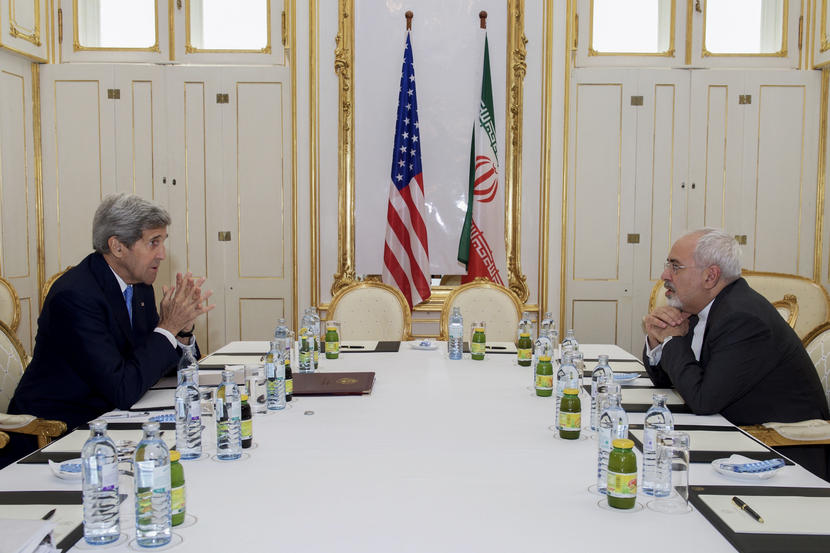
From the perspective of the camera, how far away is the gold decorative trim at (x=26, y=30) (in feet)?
17.2

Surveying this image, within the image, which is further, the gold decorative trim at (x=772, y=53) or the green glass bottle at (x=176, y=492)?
the gold decorative trim at (x=772, y=53)

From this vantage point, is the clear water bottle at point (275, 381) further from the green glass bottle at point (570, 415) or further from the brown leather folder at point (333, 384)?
the green glass bottle at point (570, 415)

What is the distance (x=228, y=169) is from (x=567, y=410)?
439cm

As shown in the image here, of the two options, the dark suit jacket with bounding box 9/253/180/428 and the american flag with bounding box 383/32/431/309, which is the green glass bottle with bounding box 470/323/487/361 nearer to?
the dark suit jacket with bounding box 9/253/180/428

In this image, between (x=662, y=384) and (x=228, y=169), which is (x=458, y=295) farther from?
(x=228, y=169)

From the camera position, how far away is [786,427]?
2334mm

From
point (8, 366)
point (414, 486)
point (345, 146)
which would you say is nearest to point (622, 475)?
point (414, 486)

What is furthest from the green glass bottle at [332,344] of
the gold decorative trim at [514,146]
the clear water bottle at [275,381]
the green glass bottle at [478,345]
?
the gold decorative trim at [514,146]

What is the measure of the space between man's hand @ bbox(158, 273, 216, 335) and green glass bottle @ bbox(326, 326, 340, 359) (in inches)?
27.1

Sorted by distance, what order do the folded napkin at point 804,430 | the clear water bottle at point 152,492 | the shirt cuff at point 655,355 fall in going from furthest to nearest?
the shirt cuff at point 655,355 → the folded napkin at point 804,430 → the clear water bottle at point 152,492

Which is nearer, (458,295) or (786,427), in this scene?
(786,427)

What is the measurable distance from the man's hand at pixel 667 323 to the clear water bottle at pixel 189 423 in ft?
5.61

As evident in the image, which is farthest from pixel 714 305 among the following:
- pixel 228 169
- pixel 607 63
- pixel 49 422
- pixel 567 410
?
pixel 228 169

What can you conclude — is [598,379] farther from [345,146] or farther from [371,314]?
[345,146]
